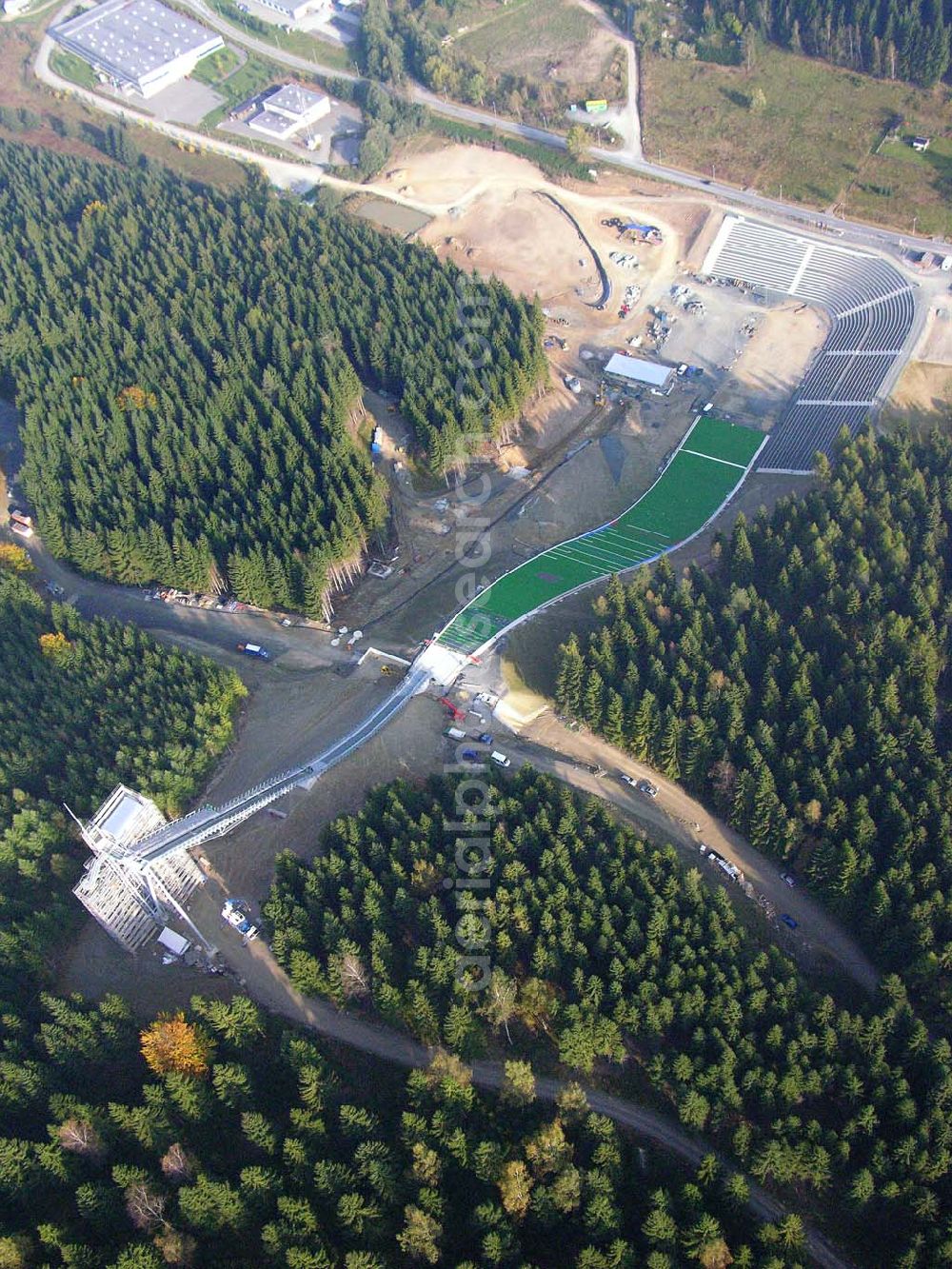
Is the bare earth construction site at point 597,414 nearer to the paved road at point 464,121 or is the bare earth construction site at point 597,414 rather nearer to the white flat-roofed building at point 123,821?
the white flat-roofed building at point 123,821

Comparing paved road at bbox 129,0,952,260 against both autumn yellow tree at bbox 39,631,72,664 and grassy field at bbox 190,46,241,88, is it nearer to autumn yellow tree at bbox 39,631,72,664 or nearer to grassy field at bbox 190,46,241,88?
grassy field at bbox 190,46,241,88

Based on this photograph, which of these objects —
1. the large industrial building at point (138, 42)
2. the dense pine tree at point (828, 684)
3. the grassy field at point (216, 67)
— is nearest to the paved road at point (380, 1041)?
the dense pine tree at point (828, 684)

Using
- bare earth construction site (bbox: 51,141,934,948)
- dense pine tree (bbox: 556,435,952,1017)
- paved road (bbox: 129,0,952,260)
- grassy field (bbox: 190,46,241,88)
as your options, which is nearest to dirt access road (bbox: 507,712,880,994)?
dense pine tree (bbox: 556,435,952,1017)

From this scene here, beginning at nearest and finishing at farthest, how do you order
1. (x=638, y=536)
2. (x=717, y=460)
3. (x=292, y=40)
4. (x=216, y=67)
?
1. (x=638, y=536)
2. (x=717, y=460)
3. (x=216, y=67)
4. (x=292, y=40)

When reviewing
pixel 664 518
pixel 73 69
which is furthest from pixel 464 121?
pixel 664 518

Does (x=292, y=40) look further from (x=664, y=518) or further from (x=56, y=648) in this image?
(x=56, y=648)

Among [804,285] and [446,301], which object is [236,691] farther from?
[804,285]
